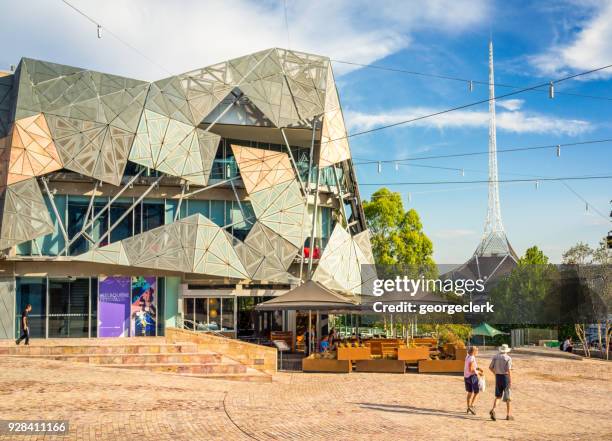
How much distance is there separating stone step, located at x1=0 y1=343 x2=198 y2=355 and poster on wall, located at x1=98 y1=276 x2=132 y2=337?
10.7m

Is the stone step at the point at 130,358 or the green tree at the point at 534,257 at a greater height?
Answer: the green tree at the point at 534,257

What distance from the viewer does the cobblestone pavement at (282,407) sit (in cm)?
1259

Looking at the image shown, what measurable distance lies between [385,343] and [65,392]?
11692 millimetres

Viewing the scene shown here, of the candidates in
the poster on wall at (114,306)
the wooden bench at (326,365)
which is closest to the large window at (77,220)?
the poster on wall at (114,306)

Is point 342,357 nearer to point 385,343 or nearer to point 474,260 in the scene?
point 385,343

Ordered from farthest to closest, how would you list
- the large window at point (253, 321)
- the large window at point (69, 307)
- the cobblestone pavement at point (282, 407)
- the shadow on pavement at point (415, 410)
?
1. the large window at point (253, 321)
2. the large window at point (69, 307)
3. the shadow on pavement at point (415, 410)
4. the cobblestone pavement at point (282, 407)

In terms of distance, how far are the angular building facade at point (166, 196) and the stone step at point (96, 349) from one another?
385 inches

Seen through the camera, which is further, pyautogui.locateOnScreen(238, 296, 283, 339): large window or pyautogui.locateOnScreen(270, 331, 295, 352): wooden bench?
pyautogui.locateOnScreen(238, 296, 283, 339): large window

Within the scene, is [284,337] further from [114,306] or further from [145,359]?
[145,359]

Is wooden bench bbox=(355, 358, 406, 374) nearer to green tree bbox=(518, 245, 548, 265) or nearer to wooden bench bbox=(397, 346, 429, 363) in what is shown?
wooden bench bbox=(397, 346, 429, 363)

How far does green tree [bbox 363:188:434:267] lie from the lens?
175 ft

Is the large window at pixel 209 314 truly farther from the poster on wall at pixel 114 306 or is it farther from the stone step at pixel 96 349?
Answer: the stone step at pixel 96 349

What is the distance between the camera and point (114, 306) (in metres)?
32.5

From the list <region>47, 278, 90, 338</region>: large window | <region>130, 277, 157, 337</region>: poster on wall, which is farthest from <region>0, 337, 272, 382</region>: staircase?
<region>130, 277, 157, 337</region>: poster on wall
